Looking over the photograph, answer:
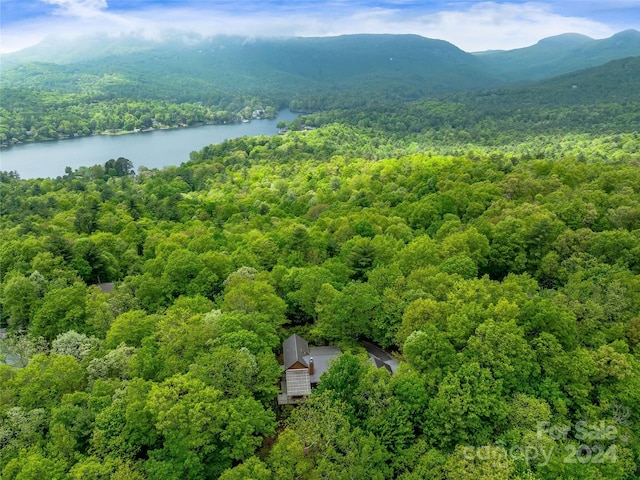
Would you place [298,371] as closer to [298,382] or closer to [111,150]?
[298,382]

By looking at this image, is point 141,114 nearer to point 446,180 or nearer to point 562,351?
point 446,180

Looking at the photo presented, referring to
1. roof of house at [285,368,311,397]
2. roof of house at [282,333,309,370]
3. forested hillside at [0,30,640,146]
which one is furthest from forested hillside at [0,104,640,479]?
forested hillside at [0,30,640,146]

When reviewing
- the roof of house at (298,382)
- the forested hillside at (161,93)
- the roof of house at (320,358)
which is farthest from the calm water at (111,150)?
the roof of house at (298,382)

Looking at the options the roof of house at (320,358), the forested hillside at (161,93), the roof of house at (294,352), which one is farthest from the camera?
the forested hillside at (161,93)

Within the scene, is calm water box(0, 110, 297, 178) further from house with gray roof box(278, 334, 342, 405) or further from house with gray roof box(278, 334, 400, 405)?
house with gray roof box(278, 334, 342, 405)

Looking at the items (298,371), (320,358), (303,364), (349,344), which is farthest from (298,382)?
(349,344)

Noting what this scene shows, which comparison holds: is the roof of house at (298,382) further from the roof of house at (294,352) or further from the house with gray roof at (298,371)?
the roof of house at (294,352)
